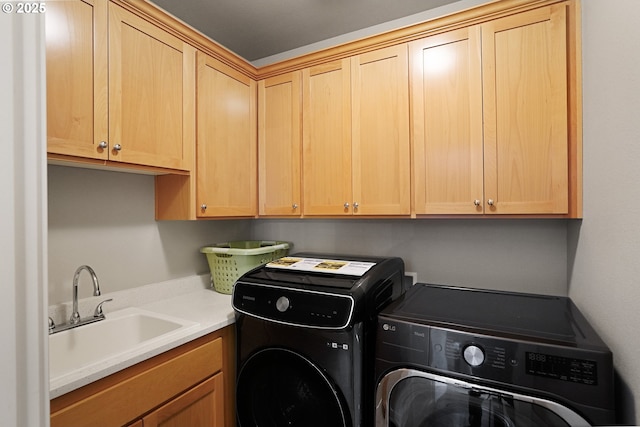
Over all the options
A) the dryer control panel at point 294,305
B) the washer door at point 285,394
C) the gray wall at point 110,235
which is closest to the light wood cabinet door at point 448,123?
the dryer control panel at point 294,305

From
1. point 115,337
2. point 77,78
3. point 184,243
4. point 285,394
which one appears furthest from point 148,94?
point 285,394

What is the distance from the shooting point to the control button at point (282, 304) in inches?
56.2

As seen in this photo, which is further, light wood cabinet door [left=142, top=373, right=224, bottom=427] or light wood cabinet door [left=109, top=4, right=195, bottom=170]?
light wood cabinet door [left=109, top=4, right=195, bottom=170]

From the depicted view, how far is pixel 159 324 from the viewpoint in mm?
Answer: 1567

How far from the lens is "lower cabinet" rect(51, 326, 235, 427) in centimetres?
104

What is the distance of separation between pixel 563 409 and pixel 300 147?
1.64 metres

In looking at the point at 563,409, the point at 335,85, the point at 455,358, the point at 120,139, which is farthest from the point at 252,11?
the point at 563,409

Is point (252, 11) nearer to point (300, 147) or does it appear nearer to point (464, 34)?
point (300, 147)

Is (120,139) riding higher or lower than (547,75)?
lower

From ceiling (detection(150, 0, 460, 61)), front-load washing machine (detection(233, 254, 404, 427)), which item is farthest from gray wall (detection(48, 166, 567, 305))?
ceiling (detection(150, 0, 460, 61))

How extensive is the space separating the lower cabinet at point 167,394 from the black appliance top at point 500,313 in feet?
2.74

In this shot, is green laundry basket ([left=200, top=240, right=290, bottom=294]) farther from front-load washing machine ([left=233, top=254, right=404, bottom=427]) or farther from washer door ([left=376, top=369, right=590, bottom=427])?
washer door ([left=376, top=369, right=590, bottom=427])

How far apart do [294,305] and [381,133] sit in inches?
38.9

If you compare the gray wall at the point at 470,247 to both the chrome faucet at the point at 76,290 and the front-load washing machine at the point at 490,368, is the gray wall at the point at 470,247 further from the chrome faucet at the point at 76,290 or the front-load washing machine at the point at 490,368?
the chrome faucet at the point at 76,290
